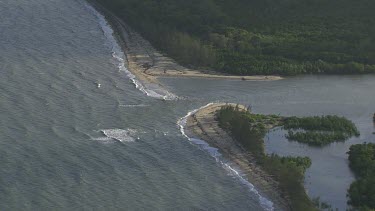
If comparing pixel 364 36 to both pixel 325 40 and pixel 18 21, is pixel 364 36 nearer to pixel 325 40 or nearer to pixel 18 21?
pixel 325 40

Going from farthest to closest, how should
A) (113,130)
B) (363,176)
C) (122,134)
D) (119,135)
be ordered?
(113,130), (122,134), (119,135), (363,176)

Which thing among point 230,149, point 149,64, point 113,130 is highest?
point 149,64

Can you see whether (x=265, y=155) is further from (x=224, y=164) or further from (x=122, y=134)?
(x=122, y=134)

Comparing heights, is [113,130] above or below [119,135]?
above

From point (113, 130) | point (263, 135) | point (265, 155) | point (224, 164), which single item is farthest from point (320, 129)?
point (113, 130)

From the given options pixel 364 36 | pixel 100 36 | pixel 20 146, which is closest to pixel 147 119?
pixel 20 146

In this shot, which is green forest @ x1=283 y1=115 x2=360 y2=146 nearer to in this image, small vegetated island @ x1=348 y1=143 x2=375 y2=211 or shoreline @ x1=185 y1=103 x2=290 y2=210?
small vegetated island @ x1=348 y1=143 x2=375 y2=211

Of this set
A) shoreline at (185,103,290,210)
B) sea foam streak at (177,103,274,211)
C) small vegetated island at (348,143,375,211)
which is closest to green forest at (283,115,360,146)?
small vegetated island at (348,143,375,211)
